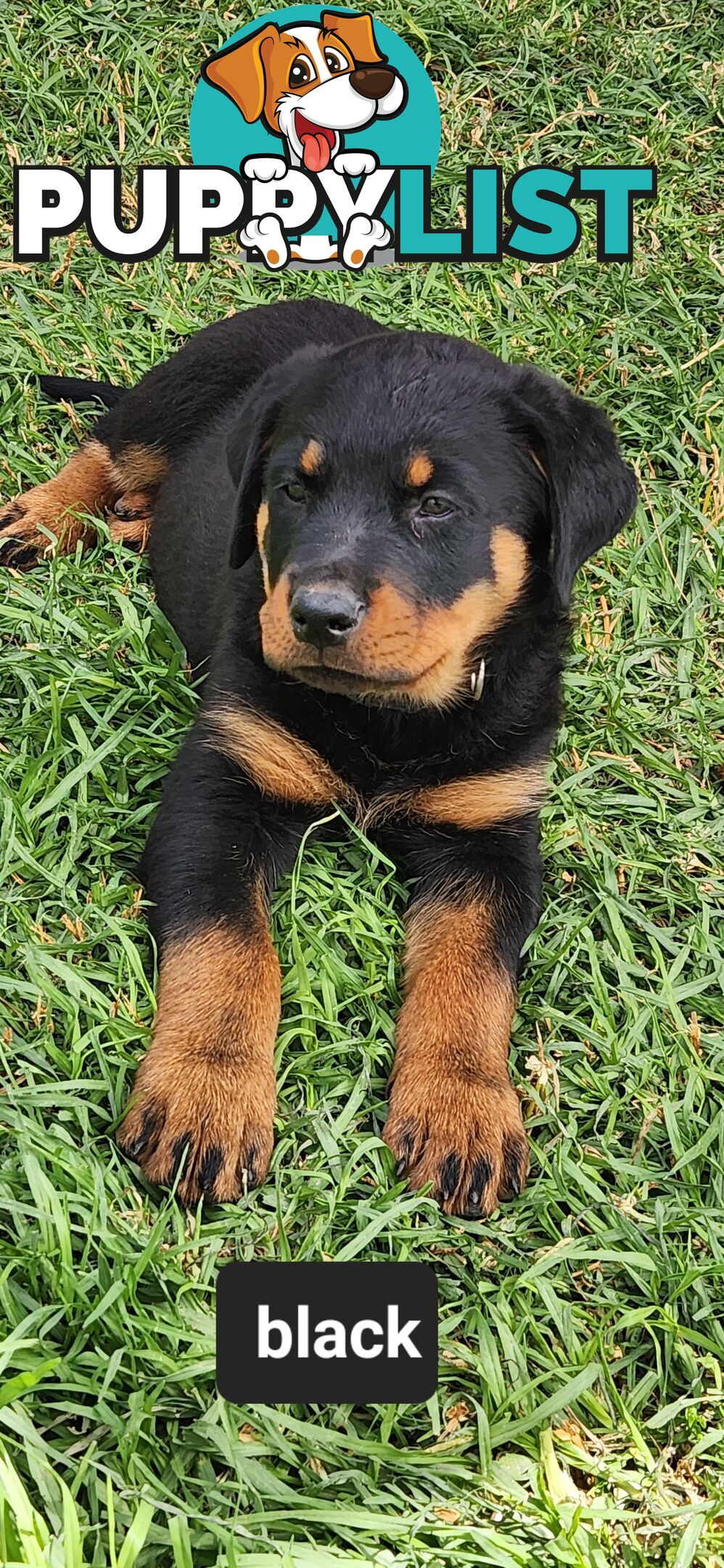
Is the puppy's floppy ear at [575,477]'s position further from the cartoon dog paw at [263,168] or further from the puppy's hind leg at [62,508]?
the cartoon dog paw at [263,168]

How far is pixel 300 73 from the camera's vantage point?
511 centimetres

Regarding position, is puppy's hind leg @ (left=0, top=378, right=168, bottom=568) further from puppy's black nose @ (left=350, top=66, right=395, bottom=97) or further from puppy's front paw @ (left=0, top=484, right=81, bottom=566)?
puppy's black nose @ (left=350, top=66, right=395, bottom=97)

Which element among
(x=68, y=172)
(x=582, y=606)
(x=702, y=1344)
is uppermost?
(x=68, y=172)

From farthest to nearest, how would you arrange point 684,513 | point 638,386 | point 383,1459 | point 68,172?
1. point 68,172
2. point 638,386
3. point 684,513
4. point 383,1459

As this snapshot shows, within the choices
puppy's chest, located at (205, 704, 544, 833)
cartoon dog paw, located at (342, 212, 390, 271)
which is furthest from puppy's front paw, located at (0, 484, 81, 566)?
cartoon dog paw, located at (342, 212, 390, 271)

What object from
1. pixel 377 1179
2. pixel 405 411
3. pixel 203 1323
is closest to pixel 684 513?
pixel 405 411

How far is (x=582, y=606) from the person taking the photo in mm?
3885

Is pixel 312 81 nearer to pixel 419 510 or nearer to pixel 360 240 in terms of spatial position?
pixel 360 240

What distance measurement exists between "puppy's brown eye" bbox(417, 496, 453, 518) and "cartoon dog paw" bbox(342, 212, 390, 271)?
2765 mm

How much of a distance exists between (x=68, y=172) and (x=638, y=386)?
2.30 m

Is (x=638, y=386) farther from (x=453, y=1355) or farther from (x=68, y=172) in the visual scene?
(x=453, y=1355)

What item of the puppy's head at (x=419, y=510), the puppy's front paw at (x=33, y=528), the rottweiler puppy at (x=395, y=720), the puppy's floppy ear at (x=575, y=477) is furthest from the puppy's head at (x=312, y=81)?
the puppy's floppy ear at (x=575, y=477)

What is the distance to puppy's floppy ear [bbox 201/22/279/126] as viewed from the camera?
5.24 meters

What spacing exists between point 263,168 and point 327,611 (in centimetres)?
336
